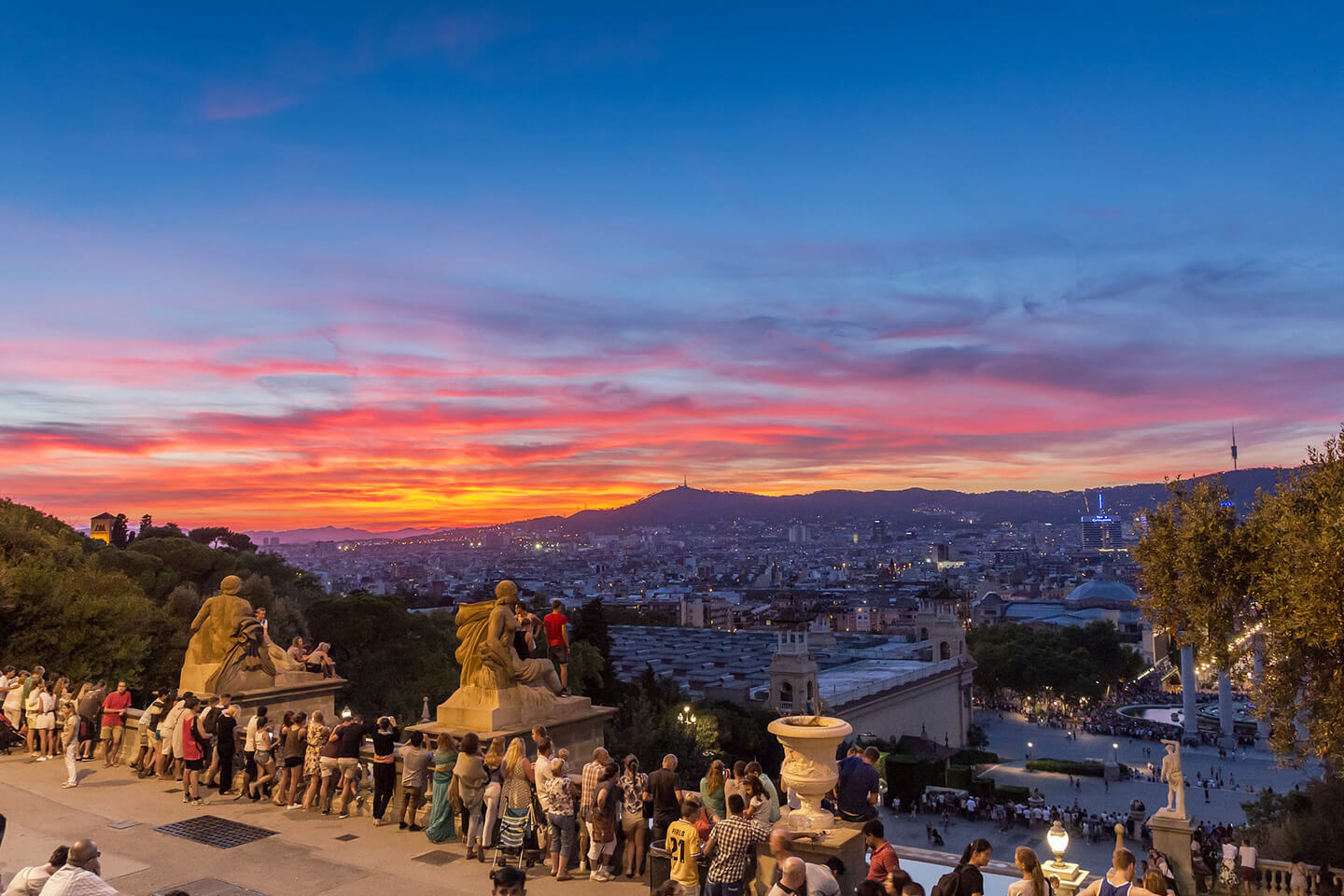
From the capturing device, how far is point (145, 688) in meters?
25.1

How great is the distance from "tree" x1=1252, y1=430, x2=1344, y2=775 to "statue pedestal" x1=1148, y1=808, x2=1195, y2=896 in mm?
3068

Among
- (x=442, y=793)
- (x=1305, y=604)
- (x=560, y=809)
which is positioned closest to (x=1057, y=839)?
(x=560, y=809)

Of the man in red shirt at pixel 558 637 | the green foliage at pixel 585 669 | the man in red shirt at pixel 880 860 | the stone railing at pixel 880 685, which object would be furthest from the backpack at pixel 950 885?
the stone railing at pixel 880 685

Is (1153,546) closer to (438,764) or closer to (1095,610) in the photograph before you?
(438,764)

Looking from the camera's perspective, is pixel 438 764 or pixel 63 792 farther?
pixel 63 792

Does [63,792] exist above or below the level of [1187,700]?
above

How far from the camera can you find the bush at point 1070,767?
174 ft

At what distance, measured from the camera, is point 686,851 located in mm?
8000

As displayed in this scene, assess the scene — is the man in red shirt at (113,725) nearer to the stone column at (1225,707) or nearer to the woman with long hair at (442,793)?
the woman with long hair at (442,793)

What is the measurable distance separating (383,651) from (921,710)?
3516 centimetres

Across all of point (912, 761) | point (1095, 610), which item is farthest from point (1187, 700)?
point (1095, 610)

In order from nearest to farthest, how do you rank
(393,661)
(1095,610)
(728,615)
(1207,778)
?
(393,661) → (1207,778) → (1095,610) → (728,615)

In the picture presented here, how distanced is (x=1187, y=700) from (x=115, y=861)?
8298 centimetres

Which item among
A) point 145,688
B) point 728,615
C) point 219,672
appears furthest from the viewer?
point 728,615
